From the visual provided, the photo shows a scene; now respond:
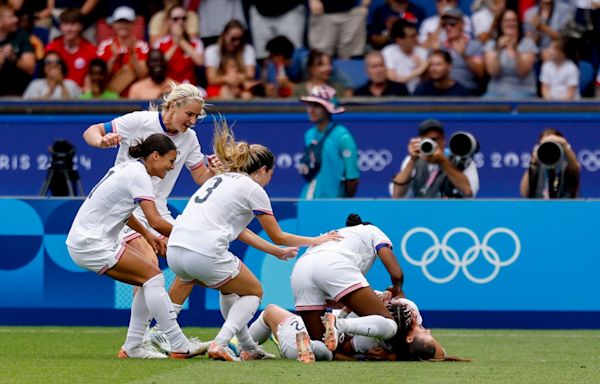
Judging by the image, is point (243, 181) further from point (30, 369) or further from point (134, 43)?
point (134, 43)

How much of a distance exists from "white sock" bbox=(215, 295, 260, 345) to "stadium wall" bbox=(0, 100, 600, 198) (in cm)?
733

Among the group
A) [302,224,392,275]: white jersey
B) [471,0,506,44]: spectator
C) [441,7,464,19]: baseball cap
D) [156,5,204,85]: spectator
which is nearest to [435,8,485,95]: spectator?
[441,7,464,19]: baseball cap

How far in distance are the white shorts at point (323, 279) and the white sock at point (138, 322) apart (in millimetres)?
1122

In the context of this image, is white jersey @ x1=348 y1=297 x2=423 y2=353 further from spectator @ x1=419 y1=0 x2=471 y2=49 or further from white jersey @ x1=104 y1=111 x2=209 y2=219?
spectator @ x1=419 y1=0 x2=471 y2=49

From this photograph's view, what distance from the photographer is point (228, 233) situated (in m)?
9.68

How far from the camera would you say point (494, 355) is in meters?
10.6

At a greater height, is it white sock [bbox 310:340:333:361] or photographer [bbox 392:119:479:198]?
photographer [bbox 392:119:479:198]

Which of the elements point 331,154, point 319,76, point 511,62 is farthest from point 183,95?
point 511,62

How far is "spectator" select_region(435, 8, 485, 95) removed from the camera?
58.2 feet

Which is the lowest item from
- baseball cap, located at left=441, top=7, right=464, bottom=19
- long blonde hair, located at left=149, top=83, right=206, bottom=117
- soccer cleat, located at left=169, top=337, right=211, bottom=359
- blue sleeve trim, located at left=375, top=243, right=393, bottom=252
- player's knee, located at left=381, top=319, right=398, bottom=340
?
soccer cleat, located at left=169, top=337, right=211, bottom=359

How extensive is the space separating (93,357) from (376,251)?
86.7 inches

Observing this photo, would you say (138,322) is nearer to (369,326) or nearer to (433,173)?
(369,326)

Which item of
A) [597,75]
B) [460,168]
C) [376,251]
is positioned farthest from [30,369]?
[597,75]

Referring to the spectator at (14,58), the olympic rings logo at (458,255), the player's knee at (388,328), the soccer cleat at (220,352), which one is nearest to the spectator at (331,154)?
the olympic rings logo at (458,255)
